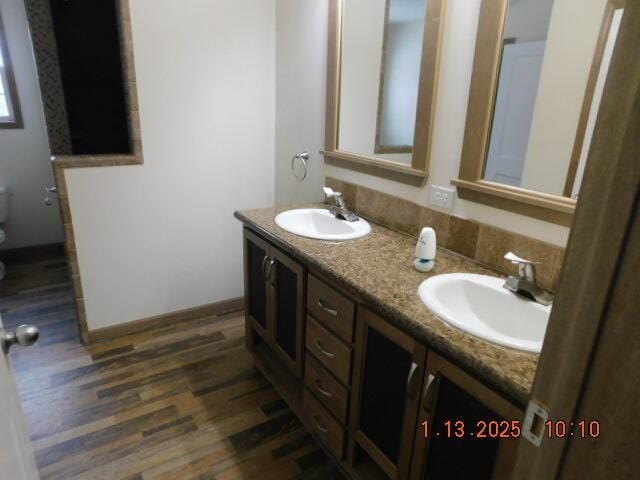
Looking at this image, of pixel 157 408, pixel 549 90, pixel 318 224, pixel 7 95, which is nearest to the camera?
pixel 549 90

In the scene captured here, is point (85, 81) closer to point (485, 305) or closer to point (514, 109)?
point (514, 109)

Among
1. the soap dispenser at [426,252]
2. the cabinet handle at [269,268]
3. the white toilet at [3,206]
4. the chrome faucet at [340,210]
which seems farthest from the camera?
the white toilet at [3,206]

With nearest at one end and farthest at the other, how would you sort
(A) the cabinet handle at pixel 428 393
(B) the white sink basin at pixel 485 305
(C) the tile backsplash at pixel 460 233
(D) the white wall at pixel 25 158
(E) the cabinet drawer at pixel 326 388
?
(A) the cabinet handle at pixel 428 393 → (B) the white sink basin at pixel 485 305 → (C) the tile backsplash at pixel 460 233 → (E) the cabinet drawer at pixel 326 388 → (D) the white wall at pixel 25 158

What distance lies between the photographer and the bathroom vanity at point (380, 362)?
1.00 m

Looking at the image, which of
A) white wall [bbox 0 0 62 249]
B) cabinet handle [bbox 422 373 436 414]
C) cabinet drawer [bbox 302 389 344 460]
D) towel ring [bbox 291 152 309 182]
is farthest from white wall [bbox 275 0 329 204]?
white wall [bbox 0 0 62 249]

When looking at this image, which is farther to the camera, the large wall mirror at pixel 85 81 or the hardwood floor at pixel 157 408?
the large wall mirror at pixel 85 81

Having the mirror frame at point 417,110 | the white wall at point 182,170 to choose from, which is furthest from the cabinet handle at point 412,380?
the white wall at point 182,170

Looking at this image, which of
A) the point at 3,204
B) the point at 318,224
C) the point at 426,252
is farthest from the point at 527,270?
the point at 3,204

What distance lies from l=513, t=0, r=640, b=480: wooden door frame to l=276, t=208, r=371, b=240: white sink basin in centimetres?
129

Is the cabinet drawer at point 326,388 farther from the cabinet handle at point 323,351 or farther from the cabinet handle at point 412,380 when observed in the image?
the cabinet handle at point 412,380

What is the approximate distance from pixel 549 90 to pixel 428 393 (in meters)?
0.98

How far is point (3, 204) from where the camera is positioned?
11.1 ft

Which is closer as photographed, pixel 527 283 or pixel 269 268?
pixel 527 283

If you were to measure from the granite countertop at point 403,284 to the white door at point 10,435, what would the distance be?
2.97 ft
